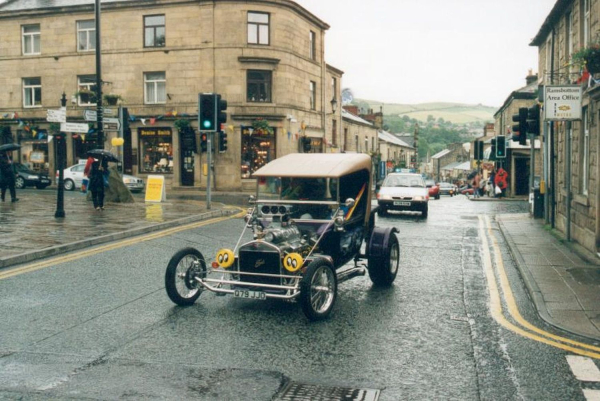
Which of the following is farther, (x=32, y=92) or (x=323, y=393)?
(x=32, y=92)

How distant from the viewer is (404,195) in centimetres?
2066

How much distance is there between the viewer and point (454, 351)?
6.01 metres

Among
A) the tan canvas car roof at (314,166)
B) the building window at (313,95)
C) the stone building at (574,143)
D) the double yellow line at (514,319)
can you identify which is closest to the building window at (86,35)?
the building window at (313,95)

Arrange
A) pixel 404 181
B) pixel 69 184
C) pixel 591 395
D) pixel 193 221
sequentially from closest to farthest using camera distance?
pixel 591 395
pixel 193 221
pixel 404 181
pixel 69 184

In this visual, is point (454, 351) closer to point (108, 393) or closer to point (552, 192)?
point (108, 393)

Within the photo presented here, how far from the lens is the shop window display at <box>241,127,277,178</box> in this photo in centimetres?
3656

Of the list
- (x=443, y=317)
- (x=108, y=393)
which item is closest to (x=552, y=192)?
(x=443, y=317)

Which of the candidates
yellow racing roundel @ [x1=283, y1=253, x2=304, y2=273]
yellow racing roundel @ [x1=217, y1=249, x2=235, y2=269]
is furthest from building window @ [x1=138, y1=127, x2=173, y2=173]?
yellow racing roundel @ [x1=283, y1=253, x2=304, y2=273]

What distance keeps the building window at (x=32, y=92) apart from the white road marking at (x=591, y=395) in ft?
131

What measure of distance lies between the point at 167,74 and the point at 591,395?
34643mm

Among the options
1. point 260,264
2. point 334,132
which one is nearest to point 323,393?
point 260,264

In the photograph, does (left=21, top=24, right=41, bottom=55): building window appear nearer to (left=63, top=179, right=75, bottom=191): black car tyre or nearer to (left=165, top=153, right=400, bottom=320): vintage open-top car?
(left=63, top=179, right=75, bottom=191): black car tyre

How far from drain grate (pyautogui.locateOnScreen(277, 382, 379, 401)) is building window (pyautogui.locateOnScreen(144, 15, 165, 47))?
114 ft

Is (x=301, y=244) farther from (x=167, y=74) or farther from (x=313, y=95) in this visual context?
(x=313, y=95)
